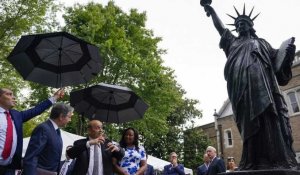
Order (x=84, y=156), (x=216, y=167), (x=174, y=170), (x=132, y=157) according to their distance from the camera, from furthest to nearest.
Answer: (x=174, y=170), (x=216, y=167), (x=132, y=157), (x=84, y=156)

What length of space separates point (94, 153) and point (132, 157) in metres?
0.90

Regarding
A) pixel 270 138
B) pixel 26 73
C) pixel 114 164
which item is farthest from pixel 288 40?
pixel 26 73

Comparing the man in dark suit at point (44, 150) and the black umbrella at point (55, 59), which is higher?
the black umbrella at point (55, 59)

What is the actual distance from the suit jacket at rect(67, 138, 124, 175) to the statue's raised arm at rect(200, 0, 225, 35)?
9.58ft

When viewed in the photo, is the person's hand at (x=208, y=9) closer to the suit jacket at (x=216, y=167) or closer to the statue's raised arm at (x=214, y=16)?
the statue's raised arm at (x=214, y=16)

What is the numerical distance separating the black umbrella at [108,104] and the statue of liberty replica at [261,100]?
2784 mm

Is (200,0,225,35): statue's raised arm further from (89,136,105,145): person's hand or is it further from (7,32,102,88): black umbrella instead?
(89,136,105,145): person's hand

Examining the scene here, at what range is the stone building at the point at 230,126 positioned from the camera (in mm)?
23047

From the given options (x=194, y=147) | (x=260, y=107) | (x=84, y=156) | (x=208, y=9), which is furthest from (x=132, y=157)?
(x=194, y=147)

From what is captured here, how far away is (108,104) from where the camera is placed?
7320 millimetres

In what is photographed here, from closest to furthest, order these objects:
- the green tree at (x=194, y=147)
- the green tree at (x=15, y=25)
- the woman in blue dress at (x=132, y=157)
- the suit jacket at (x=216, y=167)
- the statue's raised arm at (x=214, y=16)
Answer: the woman in blue dress at (x=132, y=157)
the statue's raised arm at (x=214, y=16)
the suit jacket at (x=216, y=167)
the green tree at (x=15, y=25)
the green tree at (x=194, y=147)

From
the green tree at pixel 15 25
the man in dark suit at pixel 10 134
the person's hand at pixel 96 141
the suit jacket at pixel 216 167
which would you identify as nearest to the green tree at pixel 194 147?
the green tree at pixel 15 25

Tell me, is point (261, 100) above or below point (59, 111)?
above

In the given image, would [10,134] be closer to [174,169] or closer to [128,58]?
[174,169]
